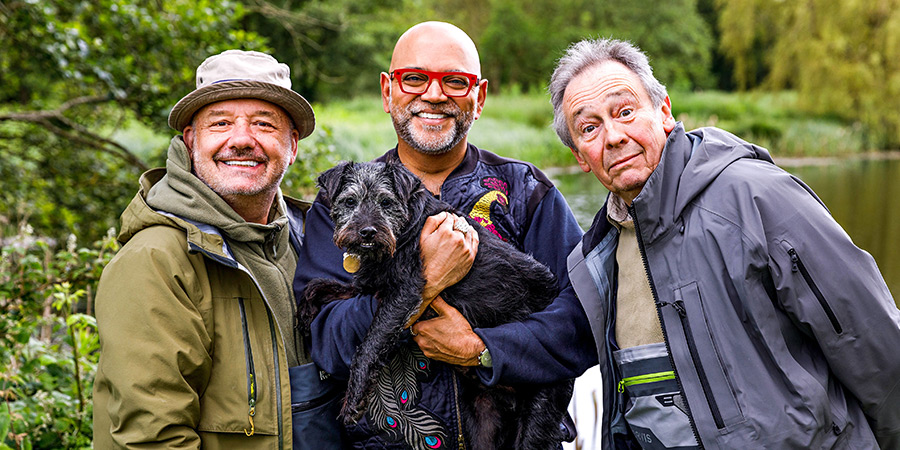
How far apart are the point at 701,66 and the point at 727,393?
38.5 m

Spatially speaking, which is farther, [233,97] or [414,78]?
[414,78]

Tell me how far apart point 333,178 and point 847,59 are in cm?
1558

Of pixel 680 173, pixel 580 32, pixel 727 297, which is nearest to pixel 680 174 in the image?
pixel 680 173

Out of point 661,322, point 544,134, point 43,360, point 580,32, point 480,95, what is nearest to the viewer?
point 661,322

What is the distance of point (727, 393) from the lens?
213cm

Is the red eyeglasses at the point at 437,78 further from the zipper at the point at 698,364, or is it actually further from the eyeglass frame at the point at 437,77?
the zipper at the point at 698,364

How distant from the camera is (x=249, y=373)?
7.86 feet

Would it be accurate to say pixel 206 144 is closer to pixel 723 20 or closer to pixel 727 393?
pixel 727 393

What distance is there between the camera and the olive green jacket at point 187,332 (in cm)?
213

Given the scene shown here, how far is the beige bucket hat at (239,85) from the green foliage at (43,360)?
169cm

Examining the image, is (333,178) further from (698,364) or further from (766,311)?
(766,311)

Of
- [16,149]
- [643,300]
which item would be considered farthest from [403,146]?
[16,149]

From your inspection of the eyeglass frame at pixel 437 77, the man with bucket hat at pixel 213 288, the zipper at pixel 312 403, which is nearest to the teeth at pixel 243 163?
the man with bucket hat at pixel 213 288

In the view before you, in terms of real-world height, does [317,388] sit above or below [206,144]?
below
